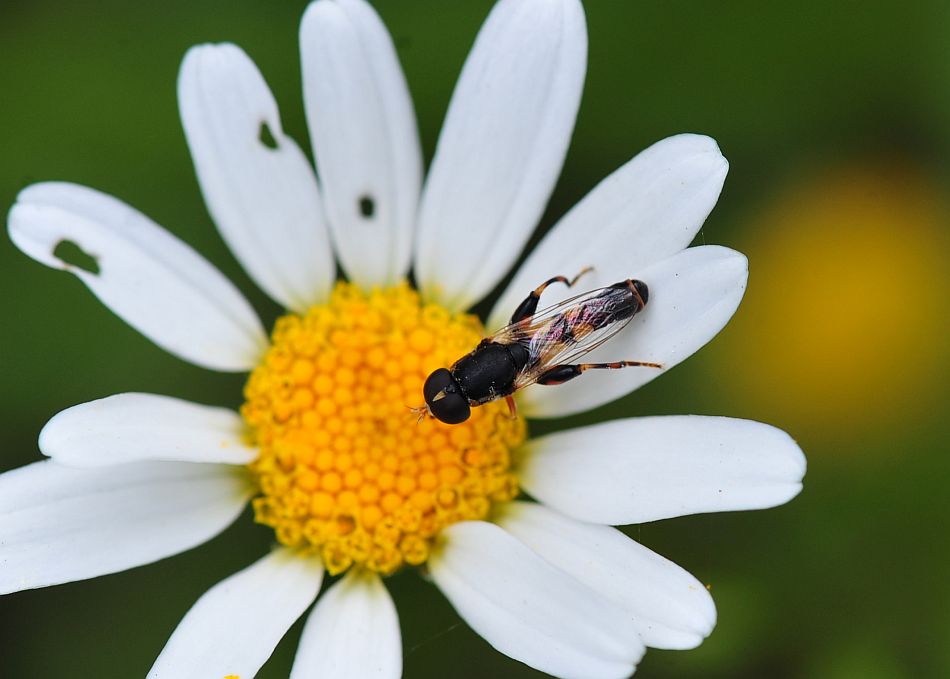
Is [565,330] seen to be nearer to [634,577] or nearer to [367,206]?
[634,577]

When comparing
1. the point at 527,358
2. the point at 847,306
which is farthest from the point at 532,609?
the point at 847,306

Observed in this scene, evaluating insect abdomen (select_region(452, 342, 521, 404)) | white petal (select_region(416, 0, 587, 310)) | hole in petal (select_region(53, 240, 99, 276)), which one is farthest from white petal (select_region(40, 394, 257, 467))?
white petal (select_region(416, 0, 587, 310))

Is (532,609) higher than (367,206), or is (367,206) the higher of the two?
(367,206)

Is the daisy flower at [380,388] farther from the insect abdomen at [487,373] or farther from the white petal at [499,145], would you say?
the insect abdomen at [487,373]

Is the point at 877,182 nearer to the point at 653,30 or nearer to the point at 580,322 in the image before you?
the point at 653,30

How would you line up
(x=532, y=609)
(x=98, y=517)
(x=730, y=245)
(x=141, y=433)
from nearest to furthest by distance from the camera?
(x=532, y=609)
(x=141, y=433)
(x=98, y=517)
(x=730, y=245)

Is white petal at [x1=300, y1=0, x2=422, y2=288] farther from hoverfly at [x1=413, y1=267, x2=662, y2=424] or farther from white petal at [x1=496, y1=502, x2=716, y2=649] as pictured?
white petal at [x1=496, y1=502, x2=716, y2=649]

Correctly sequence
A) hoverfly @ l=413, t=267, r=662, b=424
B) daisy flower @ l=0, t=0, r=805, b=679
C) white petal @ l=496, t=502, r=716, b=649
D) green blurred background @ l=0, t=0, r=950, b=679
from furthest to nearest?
green blurred background @ l=0, t=0, r=950, b=679 → hoverfly @ l=413, t=267, r=662, b=424 → daisy flower @ l=0, t=0, r=805, b=679 → white petal @ l=496, t=502, r=716, b=649
